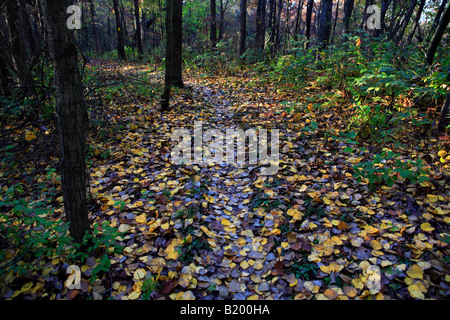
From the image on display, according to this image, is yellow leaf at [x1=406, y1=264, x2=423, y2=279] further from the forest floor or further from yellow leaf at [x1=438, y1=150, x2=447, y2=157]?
yellow leaf at [x1=438, y1=150, x2=447, y2=157]

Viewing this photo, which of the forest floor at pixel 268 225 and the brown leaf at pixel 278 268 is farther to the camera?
the brown leaf at pixel 278 268

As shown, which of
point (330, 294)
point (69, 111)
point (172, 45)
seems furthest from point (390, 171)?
point (172, 45)

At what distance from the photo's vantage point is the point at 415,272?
7.33 ft

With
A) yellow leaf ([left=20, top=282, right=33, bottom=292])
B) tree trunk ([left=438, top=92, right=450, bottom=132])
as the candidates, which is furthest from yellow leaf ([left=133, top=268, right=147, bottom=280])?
tree trunk ([left=438, top=92, right=450, bottom=132])

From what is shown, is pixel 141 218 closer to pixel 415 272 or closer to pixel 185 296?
pixel 185 296

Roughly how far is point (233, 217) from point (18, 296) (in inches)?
88.1

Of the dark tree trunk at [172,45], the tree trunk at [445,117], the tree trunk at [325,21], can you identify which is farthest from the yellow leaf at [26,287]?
the tree trunk at [325,21]

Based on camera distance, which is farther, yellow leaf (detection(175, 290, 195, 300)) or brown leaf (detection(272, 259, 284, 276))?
brown leaf (detection(272, 259, 284, 276))

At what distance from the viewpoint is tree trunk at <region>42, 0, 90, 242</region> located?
1.84 metres

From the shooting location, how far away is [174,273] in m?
2.41

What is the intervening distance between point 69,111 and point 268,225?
94.7 inches

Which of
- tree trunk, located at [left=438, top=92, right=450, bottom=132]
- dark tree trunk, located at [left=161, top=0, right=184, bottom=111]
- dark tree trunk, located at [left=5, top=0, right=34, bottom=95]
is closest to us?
tree trunk, located at [left=438, top=92, right=450, bottom=132]

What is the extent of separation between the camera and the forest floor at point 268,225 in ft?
7.46

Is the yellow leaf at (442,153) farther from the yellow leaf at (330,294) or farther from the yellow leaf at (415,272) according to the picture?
the yellow leaf at (330,294)
